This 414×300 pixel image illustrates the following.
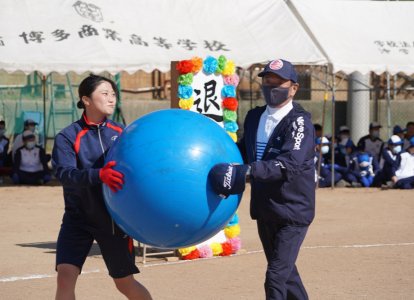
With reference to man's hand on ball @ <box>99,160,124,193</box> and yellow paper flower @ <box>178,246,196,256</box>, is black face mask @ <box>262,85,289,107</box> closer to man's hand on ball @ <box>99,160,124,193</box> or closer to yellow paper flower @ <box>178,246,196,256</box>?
man's hand on ball @ <box>99,160,124,193</box>

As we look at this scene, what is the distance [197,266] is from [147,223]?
14.1 feet

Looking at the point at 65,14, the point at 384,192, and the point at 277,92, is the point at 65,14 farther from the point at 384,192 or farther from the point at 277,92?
the point at 277,92

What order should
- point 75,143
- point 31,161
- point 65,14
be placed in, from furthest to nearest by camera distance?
1. point 31,161
2. point 65,14
3. point 75,143

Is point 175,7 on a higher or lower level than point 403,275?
higher

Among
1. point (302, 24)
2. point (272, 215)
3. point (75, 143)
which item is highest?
point (302, 24)

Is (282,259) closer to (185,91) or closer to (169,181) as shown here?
(169,181)

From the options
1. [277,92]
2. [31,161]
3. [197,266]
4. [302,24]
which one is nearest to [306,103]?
[302,24]

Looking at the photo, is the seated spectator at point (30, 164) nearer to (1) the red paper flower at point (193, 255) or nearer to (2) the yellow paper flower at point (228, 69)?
(2) the yellow paper flower at point (228, 69)

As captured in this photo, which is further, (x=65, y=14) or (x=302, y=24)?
(x=302, y=24)

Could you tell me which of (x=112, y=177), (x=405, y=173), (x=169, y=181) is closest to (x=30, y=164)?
(x=405, y=173)

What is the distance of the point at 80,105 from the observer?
554 cm

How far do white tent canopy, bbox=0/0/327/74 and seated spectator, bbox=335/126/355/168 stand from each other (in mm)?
2724

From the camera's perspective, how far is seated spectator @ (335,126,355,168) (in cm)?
1788

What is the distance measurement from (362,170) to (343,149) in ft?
2.33
